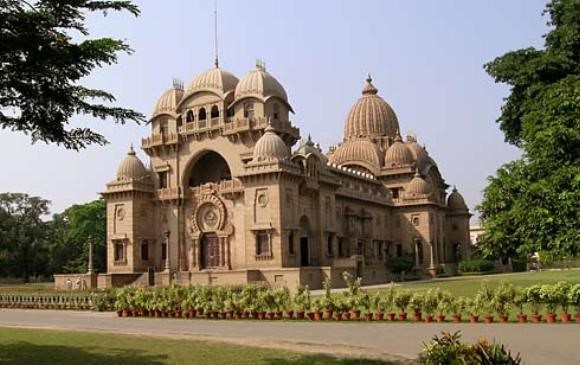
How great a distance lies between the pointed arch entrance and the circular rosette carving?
582 centimetres

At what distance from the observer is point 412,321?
18.9 m

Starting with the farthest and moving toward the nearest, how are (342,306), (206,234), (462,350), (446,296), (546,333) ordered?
1. (206,234)
2. (342,306)
3. (446,296)
4. (546,333)
5. (462,350)

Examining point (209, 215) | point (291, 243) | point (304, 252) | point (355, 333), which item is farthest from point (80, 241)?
point (355, 333)

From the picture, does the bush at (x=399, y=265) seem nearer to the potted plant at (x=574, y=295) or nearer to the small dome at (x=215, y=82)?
the small dome at (x=215, y=82)

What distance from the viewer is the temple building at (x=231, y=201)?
1630 inches

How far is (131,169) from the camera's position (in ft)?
163

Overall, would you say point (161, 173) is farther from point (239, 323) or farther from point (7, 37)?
point (7, 37)

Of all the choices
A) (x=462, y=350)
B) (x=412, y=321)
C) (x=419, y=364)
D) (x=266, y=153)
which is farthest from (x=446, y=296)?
(x=266, y=153)

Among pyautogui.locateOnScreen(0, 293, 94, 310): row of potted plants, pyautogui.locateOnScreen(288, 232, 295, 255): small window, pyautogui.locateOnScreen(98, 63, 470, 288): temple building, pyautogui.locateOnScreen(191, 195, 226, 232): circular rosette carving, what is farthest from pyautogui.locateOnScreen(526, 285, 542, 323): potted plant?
pyautogui.locateOnScreen(191, 195, 226, 232): circular rosette carving

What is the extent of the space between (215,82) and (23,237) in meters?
28.8

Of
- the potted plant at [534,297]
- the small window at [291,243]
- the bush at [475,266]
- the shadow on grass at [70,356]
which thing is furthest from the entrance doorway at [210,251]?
the shadow on grass at [70,356]

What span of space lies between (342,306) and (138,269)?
3031 centimetres

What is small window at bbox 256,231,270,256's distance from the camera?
4128cm

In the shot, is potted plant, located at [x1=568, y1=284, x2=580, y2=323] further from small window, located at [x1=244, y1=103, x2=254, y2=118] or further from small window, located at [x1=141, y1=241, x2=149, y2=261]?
small window, located at [x1=141, y1=241, x2=149, y2=261]
